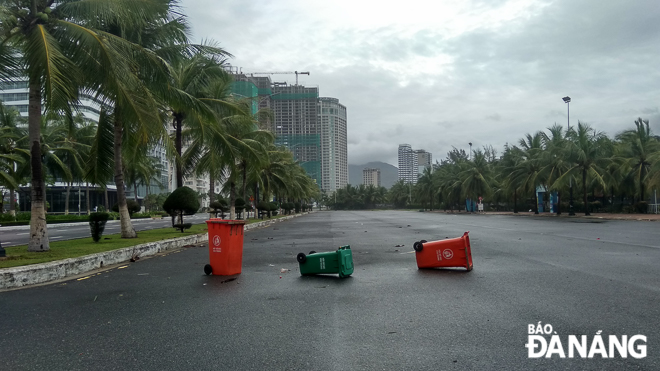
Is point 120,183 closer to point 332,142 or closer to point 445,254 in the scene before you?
point 445,254

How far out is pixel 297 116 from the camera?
8650cm

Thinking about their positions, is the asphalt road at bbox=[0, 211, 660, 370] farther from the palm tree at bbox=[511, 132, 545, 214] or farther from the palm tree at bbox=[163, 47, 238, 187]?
the palm tree at bbox=[511, 132, 545, 214]

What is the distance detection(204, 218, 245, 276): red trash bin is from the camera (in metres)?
8.91

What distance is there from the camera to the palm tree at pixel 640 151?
39.1 meters

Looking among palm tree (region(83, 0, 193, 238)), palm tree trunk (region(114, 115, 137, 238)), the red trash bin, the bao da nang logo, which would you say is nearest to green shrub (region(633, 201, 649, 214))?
palm tree (region(83, 0, 193, 238))

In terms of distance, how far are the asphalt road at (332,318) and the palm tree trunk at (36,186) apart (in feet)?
11.0

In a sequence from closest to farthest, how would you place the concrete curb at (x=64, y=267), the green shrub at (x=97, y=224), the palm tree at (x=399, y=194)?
the concrete curb at (x=64, y=267) < the green shrub at (x=97, y=224) < the palm tree at (x=399, y=194)

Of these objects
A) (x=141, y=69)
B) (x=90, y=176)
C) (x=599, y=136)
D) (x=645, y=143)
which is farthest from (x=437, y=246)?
(x=645, y=143)

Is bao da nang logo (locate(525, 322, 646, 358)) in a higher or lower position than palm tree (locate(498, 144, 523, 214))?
lower

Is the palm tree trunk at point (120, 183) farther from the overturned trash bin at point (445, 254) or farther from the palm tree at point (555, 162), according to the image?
the palm tree at point (555, 162)

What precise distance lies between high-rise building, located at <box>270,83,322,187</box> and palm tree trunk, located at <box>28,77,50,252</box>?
64750mm

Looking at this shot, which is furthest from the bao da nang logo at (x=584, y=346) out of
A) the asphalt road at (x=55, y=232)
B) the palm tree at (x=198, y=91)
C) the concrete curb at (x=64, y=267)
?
the asphalt road at (x=55, y=232)

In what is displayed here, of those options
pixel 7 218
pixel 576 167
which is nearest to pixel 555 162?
pixel 576 167

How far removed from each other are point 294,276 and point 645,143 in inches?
1660
